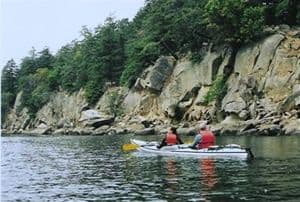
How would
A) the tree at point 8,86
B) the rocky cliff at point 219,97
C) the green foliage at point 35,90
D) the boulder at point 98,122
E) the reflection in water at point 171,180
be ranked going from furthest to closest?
the tree at point 8,86
the green foliage at point 35,90
the boulder at point 98,122
the rocky cliff at point 219,97
the reflection in water at point 171,180

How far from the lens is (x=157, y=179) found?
20984mm

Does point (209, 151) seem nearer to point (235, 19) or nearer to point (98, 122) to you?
point (235, 19)

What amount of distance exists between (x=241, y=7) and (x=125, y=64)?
113 feet

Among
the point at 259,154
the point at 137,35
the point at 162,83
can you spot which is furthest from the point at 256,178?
the point at 137,35

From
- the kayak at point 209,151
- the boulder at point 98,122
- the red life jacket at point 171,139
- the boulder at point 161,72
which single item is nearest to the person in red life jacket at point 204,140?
the kayak at point 209,151

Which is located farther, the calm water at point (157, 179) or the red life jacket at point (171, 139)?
the red life jacket at point (171, 139)

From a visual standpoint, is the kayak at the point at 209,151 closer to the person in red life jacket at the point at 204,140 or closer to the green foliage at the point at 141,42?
the person in red life jacket at the point at 204,140

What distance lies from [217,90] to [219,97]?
87cm

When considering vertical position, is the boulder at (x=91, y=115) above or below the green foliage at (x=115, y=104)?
below

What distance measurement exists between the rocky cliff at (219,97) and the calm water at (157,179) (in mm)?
22200

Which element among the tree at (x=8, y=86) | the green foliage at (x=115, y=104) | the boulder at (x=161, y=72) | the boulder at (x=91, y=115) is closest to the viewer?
the boulder at (x=161, y=72)

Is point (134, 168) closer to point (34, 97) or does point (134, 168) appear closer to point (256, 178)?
point (256, 178)

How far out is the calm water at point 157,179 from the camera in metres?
17.0

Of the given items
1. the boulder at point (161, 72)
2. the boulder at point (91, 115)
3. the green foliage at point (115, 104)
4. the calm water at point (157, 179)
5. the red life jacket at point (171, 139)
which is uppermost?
the boulder at point (161, 72)
